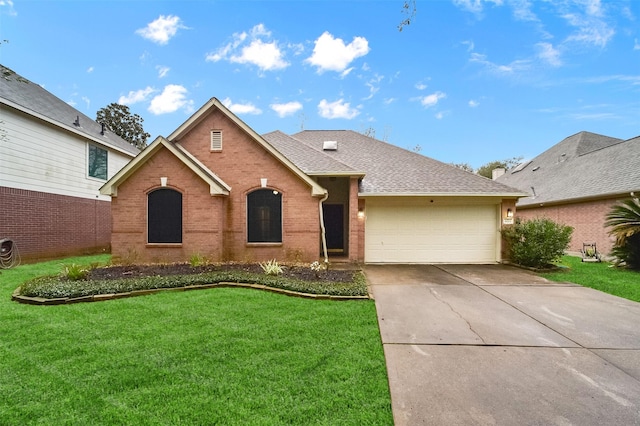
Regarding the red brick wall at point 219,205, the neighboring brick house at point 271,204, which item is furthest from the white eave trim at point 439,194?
the red brick wall at point 219,205

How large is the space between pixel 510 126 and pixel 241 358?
1015 inches

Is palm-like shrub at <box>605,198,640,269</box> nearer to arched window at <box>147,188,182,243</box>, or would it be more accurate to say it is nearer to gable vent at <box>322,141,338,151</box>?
gable vent at <box>322,141,338,151</box>

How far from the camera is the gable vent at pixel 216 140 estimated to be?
34.8 feet

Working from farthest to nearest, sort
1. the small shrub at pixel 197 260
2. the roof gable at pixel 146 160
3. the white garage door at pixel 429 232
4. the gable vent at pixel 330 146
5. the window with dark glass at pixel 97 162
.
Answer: the gable vent at pixel 330 146 < the window with dark glass at pixel 97 162 < the white garage door at pixel 429 232 < the roof gable at pixel 146 160 < the small shrub at pixel 197 260

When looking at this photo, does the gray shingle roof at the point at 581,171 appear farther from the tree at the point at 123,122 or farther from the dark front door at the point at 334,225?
the tree at the point at 123,122

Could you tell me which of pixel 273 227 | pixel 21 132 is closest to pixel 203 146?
pixel 273 227

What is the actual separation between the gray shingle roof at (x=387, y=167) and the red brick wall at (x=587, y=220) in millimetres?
6131

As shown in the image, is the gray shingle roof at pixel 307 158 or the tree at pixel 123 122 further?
the tree at pixel 123 122

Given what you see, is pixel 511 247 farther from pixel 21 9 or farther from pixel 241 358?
pixel 21 9

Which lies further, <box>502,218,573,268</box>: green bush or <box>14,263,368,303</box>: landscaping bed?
<box>502,218,573,268</box>: green bush

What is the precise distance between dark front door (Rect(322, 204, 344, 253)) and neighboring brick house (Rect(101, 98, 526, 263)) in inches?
64.1

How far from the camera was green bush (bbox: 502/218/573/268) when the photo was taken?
9484 millimetres

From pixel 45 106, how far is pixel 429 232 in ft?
55.7

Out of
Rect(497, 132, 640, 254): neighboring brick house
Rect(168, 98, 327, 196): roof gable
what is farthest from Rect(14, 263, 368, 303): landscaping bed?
Rect(497, 132, 640, 254): neighboring brick house
